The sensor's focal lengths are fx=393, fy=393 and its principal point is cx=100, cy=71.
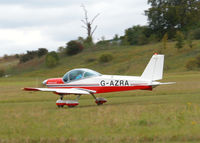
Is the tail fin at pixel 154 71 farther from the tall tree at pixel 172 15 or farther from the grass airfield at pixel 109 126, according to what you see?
the tall tree at pixel 172 15

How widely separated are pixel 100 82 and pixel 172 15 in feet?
188

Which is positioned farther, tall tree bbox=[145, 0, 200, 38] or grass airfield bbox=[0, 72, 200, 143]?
tall tree bbox=[145, 0, 200, 38]

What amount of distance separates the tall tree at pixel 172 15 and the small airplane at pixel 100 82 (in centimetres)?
5576

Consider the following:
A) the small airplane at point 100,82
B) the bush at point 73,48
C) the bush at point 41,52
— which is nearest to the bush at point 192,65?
the small airplane at point 100,82

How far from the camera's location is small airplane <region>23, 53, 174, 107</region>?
1589cm

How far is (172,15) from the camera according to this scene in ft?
234

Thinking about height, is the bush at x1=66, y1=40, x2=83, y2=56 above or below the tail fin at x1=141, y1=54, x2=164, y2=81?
above

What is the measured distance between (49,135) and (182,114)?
4.16 meters

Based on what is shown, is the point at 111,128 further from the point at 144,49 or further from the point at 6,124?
the point at 144,49

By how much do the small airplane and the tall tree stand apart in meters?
→ 55.8

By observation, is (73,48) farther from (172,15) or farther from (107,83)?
(107,83)

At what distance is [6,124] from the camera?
38.9 feet

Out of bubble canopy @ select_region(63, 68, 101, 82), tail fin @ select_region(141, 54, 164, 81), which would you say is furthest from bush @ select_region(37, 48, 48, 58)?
tail fin @ select_region(141, 54, 164, 81)

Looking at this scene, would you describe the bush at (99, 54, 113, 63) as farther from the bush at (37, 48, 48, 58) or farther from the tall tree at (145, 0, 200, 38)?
the bush at (37, 48, 48, 58)
